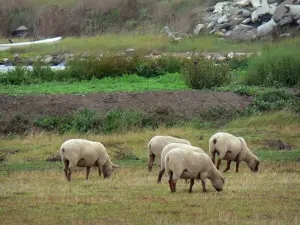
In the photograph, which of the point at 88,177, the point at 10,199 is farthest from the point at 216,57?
the point at 10,199

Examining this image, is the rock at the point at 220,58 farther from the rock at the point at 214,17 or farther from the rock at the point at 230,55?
the rock at the point at 214,17

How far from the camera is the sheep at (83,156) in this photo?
64.5ft

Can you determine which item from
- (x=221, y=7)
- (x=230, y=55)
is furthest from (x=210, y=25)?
(x=230, y=55)

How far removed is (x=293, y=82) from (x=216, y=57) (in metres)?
14.6

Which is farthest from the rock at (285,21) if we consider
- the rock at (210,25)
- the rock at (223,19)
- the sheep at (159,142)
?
the sheep at (159,142)

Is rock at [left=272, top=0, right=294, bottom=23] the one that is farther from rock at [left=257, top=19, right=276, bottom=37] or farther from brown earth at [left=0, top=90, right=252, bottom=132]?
brown earth at [left=0, top=90, right=252, bottom=132]

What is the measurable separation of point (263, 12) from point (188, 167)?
44.4 metres

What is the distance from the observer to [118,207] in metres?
14.8

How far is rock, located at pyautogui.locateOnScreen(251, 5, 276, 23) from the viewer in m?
59.3

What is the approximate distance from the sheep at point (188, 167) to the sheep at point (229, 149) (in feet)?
14.1

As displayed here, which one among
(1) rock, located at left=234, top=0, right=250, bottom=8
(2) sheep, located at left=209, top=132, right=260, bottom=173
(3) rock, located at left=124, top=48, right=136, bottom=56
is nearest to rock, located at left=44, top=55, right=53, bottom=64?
(3) rock, located at left=124, top=48, right=136, bottom=56

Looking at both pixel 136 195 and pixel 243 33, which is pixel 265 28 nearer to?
pixel 243 33

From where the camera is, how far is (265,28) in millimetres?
55875

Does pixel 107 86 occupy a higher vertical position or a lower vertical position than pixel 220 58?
higher
